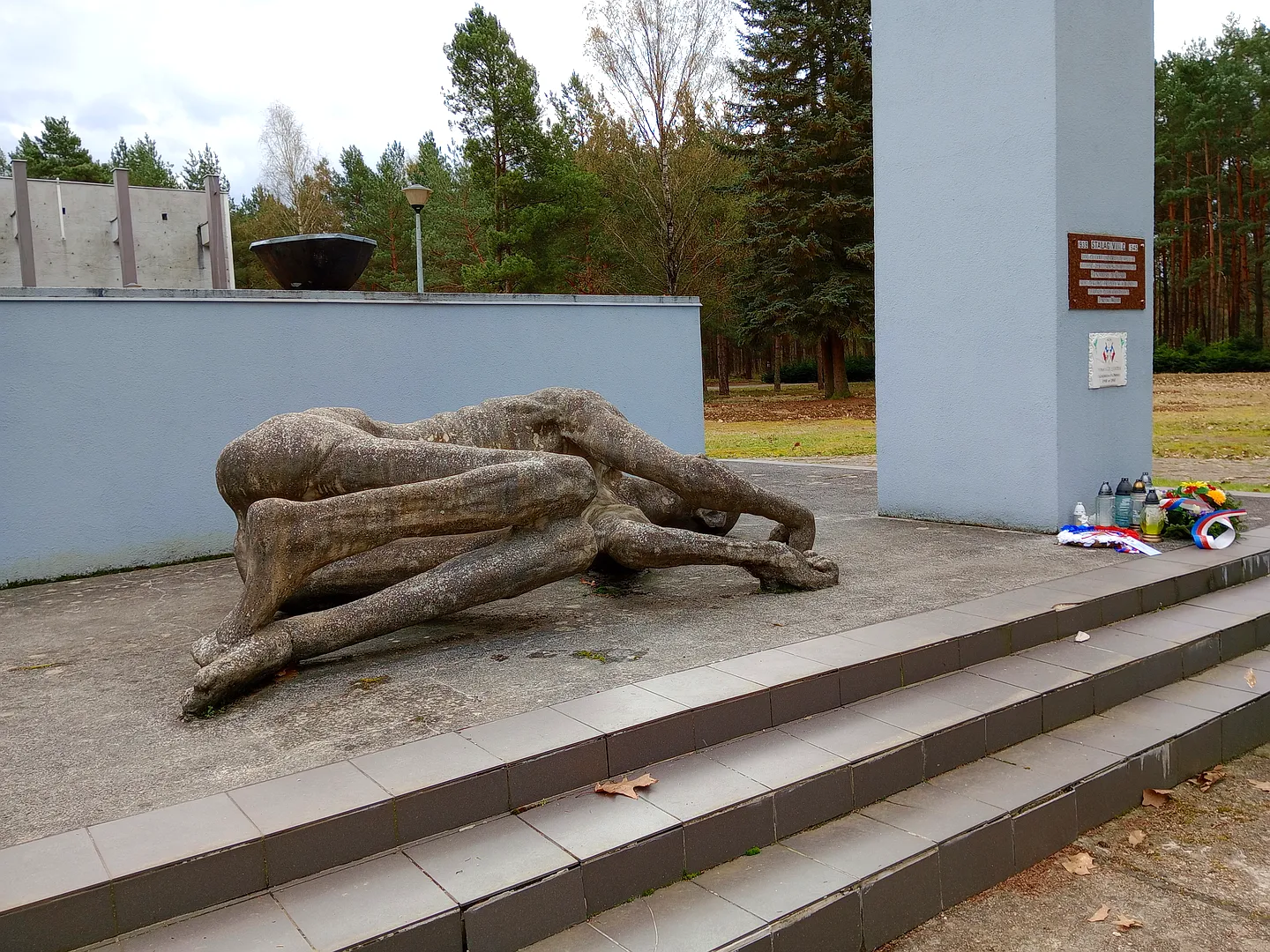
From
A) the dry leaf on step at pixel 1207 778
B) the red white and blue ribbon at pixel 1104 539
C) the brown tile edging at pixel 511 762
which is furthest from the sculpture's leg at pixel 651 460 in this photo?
the red white and blue ribbon at pixel 1104 539

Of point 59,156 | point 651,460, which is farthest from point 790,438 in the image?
point 59,156

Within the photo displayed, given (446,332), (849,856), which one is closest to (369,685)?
(849,856)

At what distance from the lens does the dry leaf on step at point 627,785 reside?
106 inches

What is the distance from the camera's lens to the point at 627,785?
2.72 metres

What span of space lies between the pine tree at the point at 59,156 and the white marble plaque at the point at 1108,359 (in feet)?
118

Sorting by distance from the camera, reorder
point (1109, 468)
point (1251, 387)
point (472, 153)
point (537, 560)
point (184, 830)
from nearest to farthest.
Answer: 1. point (184, 830)
2. point (537, 560)
3. point (1109, 468)
4. point (1251, 387)
5. point (472, 153)

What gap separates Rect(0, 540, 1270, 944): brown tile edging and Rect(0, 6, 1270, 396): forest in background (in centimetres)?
2097

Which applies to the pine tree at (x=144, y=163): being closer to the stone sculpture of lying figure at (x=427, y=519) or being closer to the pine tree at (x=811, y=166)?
the pine tree at (x=811, y=166)

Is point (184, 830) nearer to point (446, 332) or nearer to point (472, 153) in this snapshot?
point (446, 332)

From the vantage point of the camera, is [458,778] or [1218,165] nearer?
[458,778]

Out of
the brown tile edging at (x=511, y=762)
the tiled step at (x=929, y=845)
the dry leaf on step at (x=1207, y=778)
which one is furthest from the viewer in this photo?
the dry leaf on step at (x=1207, y=778)

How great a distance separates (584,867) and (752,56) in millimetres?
26590

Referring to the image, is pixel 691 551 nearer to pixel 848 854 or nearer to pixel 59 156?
pixel 848 854

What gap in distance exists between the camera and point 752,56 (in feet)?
83.3
